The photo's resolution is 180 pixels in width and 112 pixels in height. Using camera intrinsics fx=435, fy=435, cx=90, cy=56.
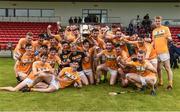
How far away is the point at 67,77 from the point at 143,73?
1.95m

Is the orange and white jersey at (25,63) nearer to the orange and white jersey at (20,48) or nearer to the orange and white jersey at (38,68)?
the orange and white jersey at (20,48)

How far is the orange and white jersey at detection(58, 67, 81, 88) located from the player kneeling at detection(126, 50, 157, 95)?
145cm

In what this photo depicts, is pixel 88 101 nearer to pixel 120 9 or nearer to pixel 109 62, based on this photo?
pixel 109 62

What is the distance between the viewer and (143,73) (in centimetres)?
1073

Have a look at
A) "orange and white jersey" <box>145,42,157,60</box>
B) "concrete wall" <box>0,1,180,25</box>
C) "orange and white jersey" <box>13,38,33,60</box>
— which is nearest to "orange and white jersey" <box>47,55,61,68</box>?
"orange and white jersey" <box>13,38,33,60</box>

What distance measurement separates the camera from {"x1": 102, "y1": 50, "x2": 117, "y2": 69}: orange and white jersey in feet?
38.8

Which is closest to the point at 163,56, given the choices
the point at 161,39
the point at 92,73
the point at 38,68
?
the point at 161,39

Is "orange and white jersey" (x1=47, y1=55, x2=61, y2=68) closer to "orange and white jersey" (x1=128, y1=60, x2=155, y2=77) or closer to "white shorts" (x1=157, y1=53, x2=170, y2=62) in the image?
"orange and white jersey" (x1=128, y1=60, x2=155, y2=77)

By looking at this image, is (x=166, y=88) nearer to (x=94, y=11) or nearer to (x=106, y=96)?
(x=106, y=96)

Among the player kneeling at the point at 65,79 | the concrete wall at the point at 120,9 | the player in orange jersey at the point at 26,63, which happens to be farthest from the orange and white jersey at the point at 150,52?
the concrete wall at the point at 120,9

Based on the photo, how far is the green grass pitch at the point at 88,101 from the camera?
8906mm

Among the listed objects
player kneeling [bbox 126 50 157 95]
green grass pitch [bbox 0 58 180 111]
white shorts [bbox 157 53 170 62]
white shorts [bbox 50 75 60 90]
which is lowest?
green grass pitch [bbox 0 58 180 111]

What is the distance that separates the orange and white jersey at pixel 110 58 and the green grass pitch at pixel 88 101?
980mm

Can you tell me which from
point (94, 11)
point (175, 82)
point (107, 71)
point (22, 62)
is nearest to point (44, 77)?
point (22, 62)
